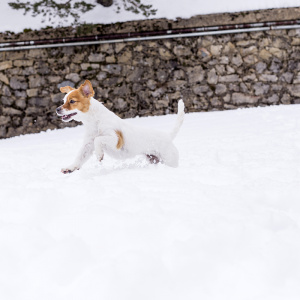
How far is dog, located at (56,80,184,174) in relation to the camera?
2949 mm

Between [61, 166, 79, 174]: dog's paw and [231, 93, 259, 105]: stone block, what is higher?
[61, 166, 79, 174]: dog's paw

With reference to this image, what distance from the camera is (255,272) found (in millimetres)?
1569

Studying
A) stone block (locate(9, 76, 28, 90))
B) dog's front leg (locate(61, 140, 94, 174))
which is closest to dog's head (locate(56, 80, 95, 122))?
dog's front leg (locate(61, 140, 94, 174))

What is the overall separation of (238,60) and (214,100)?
31.4 inches

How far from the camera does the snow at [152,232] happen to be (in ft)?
4.94

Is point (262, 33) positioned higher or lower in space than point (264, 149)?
higher

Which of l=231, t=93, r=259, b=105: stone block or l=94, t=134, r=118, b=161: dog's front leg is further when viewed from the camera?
l=231, t=93, r=259, b=105: stone block

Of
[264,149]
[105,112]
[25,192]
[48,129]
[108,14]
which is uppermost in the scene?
[108,14]

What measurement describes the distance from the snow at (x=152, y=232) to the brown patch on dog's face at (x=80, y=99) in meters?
0.49

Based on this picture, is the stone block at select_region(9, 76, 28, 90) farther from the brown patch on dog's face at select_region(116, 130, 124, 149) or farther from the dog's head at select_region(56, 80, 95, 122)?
the brown patch on dog's face at select_region(116, 130, 124, 149)

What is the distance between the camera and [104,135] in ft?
9.71

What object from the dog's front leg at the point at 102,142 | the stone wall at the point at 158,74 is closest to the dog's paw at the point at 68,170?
the dog's front leg at the point at 102,142

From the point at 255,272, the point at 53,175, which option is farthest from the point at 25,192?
the point at 255,272

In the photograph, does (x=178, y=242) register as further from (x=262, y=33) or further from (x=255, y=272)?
(x=262, y=33)
